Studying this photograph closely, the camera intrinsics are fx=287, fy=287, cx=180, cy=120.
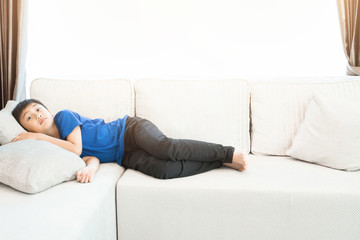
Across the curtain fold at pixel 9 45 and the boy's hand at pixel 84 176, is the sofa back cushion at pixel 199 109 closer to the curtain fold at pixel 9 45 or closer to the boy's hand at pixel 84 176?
the boy's hand at pixel 84 176

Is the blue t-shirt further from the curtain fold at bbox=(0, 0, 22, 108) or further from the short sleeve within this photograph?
the curtain fold at bbox=(0, 0, 22, 108)

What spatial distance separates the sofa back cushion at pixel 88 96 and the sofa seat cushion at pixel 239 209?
26.4 inches

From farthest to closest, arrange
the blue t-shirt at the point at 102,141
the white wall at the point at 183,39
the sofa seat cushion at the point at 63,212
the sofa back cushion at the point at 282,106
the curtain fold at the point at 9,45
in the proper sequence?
the white wall at the point at 183,39 < the curtain fold at the point at 9,45 < the sofa back cushion at the point at 282,106 < the blue t-shirt at the point at 102,141 < the sofa seat cushion at the point at 63,212

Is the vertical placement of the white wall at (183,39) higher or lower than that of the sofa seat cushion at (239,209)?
higher

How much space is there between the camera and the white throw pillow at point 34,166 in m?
1.10

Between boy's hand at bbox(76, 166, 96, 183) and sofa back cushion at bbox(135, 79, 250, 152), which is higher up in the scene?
sofa back cushion at bbox(135, 79, 250, 152)

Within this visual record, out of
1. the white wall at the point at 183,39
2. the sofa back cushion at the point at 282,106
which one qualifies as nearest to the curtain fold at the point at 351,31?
the white wall at the point at 183,39

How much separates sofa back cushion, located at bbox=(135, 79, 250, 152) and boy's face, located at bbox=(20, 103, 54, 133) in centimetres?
58

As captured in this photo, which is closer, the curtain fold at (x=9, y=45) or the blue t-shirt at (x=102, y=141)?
the blue t-shirt at (x=102, y=141)

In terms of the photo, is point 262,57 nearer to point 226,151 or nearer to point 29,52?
point 226,151

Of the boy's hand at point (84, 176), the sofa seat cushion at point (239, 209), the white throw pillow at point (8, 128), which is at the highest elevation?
the white throw pillow at point (8, 128)

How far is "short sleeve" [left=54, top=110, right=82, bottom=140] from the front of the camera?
4.98ft

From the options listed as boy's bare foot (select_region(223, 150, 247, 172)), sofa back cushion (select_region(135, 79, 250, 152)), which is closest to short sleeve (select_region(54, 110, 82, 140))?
sofa back cushion (select_region(135, 79, 250, 152))

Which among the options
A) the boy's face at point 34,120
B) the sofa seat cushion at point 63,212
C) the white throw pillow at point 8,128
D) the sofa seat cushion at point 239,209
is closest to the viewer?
the sofa seat cushion at point 63,212
